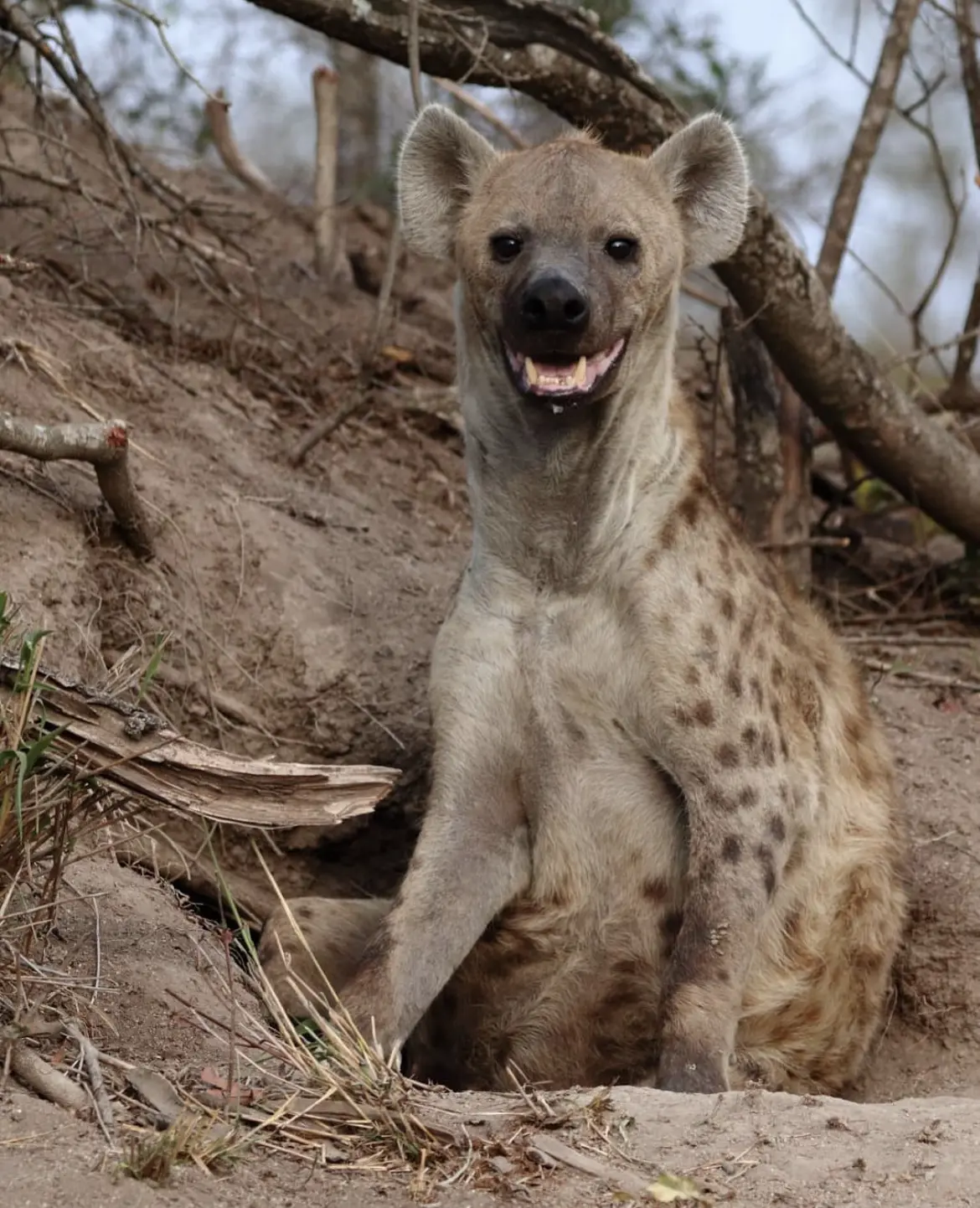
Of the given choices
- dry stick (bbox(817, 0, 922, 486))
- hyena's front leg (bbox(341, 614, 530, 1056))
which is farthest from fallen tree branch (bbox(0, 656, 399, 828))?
dry stick (bbox(817, 0, 922, 486))

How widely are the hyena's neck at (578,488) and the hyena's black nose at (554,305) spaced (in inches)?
13.5

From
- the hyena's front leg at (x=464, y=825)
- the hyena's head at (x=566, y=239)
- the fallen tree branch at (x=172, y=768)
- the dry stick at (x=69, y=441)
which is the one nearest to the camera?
the fallen tree branch at (x=172, y=768)

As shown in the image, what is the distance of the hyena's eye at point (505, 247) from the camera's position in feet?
12.6

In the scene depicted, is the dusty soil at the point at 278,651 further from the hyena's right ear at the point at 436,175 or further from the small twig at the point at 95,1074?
the hyena's right ear at the point at 436,175

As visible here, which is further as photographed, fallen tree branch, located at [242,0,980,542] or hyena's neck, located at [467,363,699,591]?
fallen tree branch, located at [242,0,980,542]

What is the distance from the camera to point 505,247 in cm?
387

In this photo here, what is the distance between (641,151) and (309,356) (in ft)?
5.78

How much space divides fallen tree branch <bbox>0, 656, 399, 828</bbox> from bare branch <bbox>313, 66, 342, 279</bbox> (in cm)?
393

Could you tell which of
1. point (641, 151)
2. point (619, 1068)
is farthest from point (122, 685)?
point (641, 151)

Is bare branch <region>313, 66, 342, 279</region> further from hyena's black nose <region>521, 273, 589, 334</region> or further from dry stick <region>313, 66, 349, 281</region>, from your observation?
hyena's black nose <region>521, 273, 589, 334</region>

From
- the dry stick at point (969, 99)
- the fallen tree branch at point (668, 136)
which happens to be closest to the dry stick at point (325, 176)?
the fallen tree branch at point (668, 136)

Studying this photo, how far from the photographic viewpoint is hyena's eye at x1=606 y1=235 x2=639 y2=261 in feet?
12.6

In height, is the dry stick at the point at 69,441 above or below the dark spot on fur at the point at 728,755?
above

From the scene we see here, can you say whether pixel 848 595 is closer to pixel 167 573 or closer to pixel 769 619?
pixel 769 619
